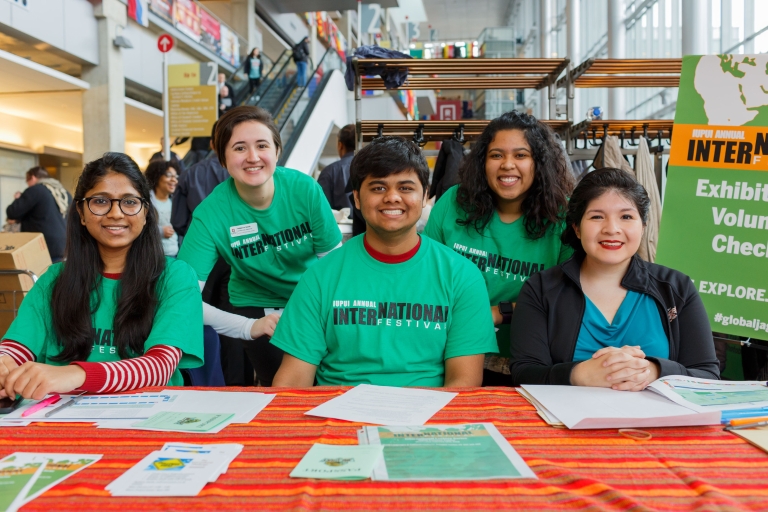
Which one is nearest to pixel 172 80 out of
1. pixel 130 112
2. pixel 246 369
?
pixel 130 112

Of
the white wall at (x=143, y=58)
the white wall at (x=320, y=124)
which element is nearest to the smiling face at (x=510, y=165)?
the white wall at (x=320, y=124)

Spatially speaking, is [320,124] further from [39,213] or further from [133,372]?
[133,372]

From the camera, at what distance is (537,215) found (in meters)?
2.13

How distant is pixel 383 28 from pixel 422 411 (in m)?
24.1

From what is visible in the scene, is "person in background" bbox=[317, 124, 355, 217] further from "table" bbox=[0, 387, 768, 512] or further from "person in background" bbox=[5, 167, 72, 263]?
"table" bbox=[0, 387, 768, 512]

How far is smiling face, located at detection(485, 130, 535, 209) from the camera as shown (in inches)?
83.4

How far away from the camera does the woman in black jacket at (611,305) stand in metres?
1.70

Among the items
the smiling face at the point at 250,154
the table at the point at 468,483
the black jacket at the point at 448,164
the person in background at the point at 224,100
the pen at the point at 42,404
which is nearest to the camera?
the table at the point at 468,483

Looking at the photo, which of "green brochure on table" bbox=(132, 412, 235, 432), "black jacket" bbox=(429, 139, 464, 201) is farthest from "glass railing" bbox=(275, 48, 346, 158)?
"green brochure on table" bbox=(132, 412, 235, 432)

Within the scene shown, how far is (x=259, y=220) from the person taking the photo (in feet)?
7.86

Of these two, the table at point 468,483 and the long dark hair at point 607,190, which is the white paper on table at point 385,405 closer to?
the table at point 468,483

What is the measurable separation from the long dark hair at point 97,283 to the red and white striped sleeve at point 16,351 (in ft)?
0.23

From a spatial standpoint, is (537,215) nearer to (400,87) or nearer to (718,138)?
(718,138)

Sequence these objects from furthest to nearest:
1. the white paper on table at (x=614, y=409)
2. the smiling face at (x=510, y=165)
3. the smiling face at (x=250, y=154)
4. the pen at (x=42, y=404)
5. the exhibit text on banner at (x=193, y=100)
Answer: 1. the exhibit text on banner at (x=193, y=100)
2. the smiling face at (x=250, y=154)
3. the smiling face at (x=510, y=165)
4. the pen at (x=42, y=404)
5. the white paper on table at (x=614, y=409)
